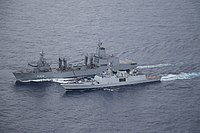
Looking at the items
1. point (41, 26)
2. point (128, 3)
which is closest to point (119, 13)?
point (128, 3)

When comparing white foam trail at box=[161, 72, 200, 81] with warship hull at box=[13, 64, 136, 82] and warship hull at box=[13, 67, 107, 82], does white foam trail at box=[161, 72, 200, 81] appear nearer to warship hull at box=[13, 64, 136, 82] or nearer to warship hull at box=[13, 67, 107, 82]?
warship hull at box=[13, 64, 136, 82]

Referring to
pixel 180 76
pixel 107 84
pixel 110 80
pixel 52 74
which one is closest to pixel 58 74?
pixel 52 74

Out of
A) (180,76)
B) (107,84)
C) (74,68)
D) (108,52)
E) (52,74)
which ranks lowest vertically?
(107,84)

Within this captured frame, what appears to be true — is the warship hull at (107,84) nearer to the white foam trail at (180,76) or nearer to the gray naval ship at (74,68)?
the white foam trail at (180,76)

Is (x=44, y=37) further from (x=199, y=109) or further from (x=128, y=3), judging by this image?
(x=199, y=109)

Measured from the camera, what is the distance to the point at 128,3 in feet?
572

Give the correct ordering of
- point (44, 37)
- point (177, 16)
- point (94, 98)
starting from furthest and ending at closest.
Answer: point (177, 16)
point (44, 37)
point (94, 98)

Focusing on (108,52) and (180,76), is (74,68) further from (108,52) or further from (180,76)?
(180,76)

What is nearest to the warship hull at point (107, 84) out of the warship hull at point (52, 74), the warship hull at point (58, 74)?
the warship hull at point (58, 74)

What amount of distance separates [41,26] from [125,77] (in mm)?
48985

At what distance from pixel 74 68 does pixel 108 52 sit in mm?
16081

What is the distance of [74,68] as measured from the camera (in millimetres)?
116562

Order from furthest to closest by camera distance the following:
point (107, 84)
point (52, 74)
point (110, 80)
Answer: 1. point (52, 74)
2. point (110, 80)
3. point (107, 84)

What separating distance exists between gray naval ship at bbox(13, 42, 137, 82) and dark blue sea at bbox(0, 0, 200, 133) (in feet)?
9.67
